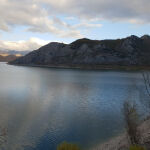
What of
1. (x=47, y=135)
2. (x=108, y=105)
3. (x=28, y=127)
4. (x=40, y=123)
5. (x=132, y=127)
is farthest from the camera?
(x=108, y=105)

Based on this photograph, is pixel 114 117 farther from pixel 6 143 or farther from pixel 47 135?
pixel 6 143

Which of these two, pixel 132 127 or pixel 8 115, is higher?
pixel 132 127

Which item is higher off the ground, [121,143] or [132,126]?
[132,126]

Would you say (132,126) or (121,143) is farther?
(121,143)

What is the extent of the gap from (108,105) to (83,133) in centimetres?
2040

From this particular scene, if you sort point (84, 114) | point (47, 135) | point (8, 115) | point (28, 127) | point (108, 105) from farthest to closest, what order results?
point (108, 105) → point (84, 114) → point (8, 115) → point (28, 127) → point (47, 135)

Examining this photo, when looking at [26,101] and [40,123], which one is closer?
[40,123]

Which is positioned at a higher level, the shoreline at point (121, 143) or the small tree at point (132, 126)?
the small tree at point (132, 126)

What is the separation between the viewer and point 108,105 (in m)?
49.8

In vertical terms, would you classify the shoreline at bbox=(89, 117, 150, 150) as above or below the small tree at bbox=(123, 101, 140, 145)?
below

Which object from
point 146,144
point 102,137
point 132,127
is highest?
point 132,127

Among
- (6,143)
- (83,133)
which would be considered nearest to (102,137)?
(83,133)

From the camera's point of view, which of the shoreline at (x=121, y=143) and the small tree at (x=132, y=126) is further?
the shoreline at (x=121, y=143)

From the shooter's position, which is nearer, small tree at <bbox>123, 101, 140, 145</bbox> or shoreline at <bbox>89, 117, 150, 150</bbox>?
small tree at <bbox>123, 101, 140, 145</bbox>
